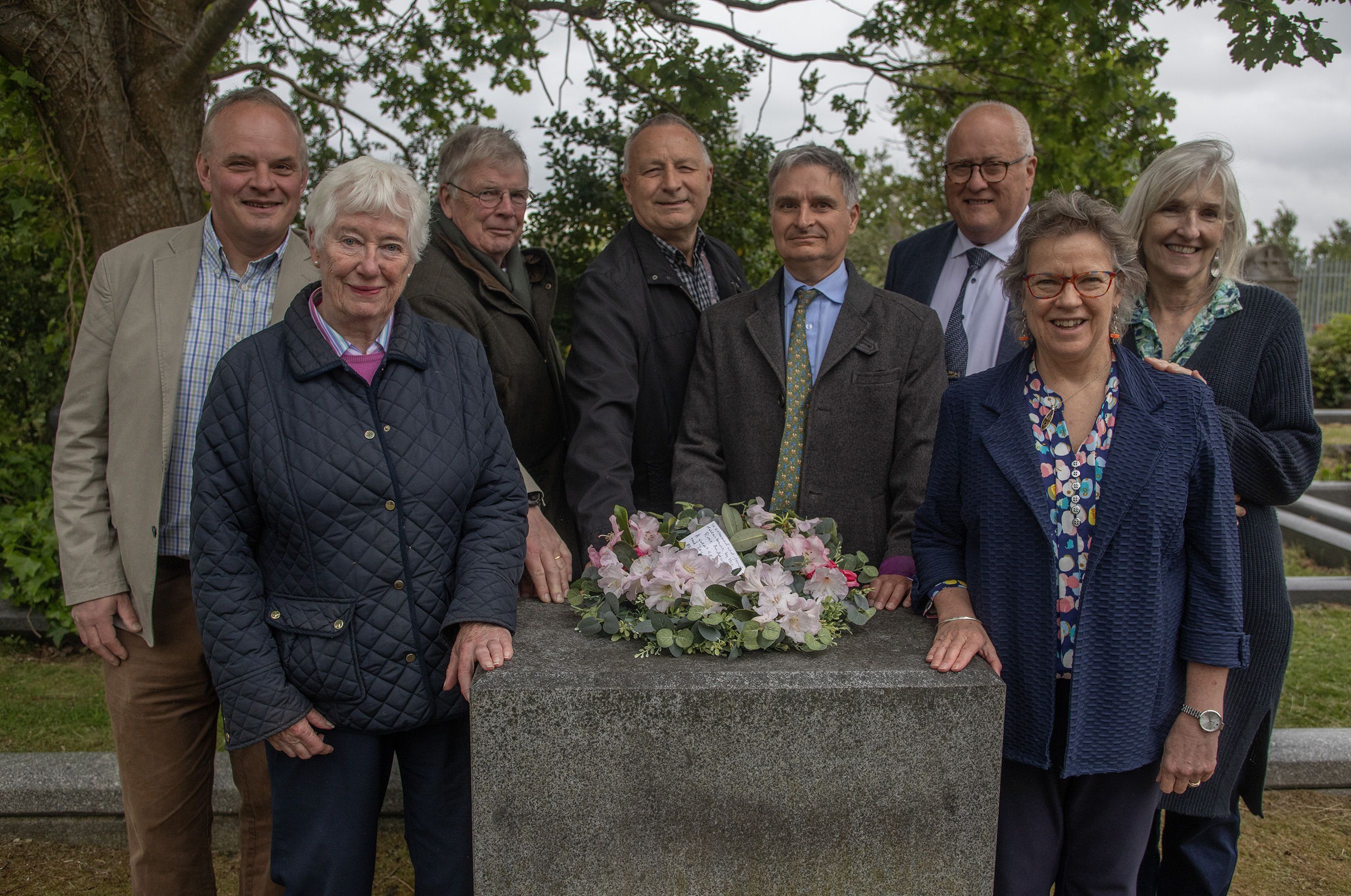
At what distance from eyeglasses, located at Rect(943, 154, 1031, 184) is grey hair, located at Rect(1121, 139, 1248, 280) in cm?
60

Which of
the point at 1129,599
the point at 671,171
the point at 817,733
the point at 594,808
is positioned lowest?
the point at 594,808

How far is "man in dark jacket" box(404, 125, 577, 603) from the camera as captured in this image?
10.1ft

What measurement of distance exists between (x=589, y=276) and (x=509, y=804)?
1660 mm

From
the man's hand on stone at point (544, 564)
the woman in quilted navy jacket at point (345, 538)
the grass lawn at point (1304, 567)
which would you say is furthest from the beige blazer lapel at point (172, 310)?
the grass lawn at point (1304, 567)

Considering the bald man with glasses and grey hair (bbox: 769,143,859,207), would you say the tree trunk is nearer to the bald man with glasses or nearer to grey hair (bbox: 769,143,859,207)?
grey hair (bbox: 769,143,859,207)

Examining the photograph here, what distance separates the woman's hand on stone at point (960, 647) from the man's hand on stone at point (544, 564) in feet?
3.20

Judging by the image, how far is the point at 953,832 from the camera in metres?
2.22

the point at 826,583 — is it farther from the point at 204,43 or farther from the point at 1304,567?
the point at 1304,567

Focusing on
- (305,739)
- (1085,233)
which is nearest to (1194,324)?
(1085,233)

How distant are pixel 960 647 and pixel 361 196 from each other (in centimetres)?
166

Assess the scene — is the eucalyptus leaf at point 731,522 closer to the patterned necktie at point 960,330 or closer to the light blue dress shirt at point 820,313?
the light blue dress shirt at point 820,313

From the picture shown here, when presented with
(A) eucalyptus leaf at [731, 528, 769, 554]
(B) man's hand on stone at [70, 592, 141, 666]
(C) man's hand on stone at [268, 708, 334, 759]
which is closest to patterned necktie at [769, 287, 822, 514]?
(A) eucalyptus leaf at [731, 528, 769, 554]

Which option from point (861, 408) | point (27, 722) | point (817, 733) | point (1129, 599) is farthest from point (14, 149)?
point (1129, 599)

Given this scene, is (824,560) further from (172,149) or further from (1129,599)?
(172,149)
